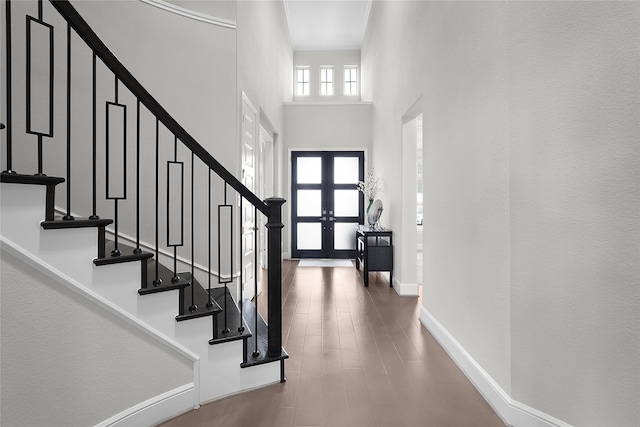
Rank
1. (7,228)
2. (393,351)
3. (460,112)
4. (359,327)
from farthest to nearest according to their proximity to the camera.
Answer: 1. (359,327)
2. (393,351)
3. (460,112)
4. (7,228)

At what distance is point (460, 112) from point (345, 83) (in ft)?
20.4

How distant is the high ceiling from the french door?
2.59 metres

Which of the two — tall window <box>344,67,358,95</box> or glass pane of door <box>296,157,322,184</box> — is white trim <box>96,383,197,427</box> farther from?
tall window <box>344,67,358,95</box>

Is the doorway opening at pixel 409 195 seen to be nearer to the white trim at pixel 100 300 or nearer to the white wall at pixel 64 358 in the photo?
the white trim at pixel 100 300

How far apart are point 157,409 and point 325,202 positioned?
5.87 m

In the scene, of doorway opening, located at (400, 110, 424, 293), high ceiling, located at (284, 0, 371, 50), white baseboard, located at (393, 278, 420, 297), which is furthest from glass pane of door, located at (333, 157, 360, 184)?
white baseboard, located at (393, 278, 420, 297)

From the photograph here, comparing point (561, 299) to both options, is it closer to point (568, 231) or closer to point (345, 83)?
point (568, 231)

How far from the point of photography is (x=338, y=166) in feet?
24.6

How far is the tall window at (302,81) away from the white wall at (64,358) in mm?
7385

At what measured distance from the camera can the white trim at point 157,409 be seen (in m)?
1.73

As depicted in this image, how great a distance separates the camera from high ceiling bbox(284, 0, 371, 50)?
664cm

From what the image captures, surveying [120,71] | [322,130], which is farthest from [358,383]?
[322,130]

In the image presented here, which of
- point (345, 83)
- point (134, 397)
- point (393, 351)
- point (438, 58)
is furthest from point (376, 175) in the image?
point (134, 397)

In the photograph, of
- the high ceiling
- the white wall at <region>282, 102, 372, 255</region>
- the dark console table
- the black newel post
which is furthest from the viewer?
the white wall at <region>282, 102, 372, 255</region>
